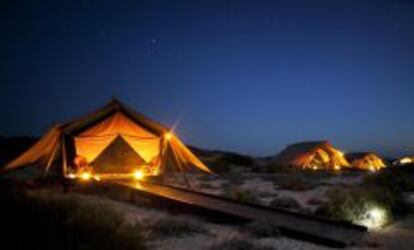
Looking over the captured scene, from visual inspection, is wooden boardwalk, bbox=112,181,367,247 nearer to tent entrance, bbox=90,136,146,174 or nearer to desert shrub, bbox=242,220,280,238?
desert shrub, bbox=242,220,280,238

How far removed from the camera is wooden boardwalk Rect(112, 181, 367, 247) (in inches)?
305

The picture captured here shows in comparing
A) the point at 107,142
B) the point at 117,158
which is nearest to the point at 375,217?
the point at 107,142

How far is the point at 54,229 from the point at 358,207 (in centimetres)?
740

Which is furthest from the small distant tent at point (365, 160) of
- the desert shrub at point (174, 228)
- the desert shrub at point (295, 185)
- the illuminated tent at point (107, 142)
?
the desert shrub at point (174, 228)

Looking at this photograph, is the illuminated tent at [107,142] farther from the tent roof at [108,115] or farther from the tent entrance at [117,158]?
the tent entrance at [117,158]

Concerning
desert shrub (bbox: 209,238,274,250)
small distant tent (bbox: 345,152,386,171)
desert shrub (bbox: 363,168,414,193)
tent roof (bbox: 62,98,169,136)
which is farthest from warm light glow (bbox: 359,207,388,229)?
small distant tent (bbox: 345,152,386,171)

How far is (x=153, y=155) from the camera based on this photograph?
2067 centimetres

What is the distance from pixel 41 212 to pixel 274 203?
24.9 feet

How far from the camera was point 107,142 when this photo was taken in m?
19.7

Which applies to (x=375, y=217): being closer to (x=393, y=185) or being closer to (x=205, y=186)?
(x=393, y=185)

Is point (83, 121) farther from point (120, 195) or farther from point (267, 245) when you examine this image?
point (267, 245)

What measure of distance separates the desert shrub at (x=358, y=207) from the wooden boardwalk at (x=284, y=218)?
142 cm

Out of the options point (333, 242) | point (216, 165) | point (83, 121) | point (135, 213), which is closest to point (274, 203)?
point (135, 213)

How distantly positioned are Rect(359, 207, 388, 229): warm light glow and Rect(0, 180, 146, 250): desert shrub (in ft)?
19.1
